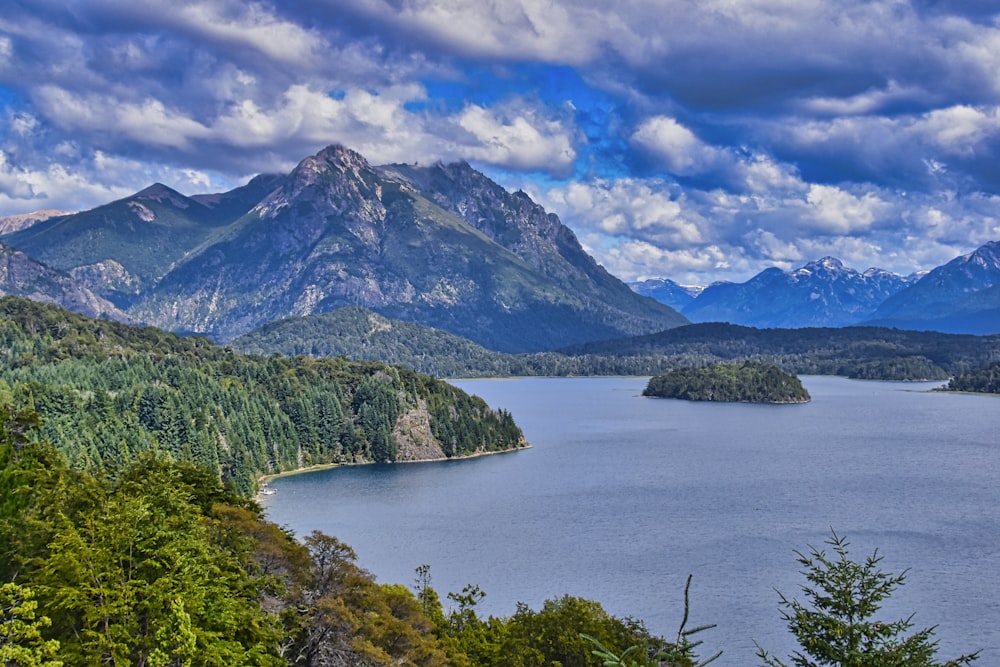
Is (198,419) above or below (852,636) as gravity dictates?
above

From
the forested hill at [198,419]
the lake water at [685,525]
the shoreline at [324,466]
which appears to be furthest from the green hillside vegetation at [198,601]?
the shoreline at [324,466]

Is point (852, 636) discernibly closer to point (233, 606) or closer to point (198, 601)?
point (198, 601)

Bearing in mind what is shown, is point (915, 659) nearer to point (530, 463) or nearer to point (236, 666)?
point (236, 666)

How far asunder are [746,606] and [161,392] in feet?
399

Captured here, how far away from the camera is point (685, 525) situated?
113250 mm

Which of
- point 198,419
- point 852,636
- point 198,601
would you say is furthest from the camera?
point 198,419

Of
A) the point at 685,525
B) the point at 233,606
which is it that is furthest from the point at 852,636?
the point at 685,525

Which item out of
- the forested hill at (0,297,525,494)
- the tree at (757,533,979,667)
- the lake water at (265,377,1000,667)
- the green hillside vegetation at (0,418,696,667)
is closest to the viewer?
the tree at (757,533,979,667)

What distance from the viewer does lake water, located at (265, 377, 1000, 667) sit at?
7925cm

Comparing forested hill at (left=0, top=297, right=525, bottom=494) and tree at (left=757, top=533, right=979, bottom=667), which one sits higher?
forested hill at (left=0, top=297, right=525, bottom=494)

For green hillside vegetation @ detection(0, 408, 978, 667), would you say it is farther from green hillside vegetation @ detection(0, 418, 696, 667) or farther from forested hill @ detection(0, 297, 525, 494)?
forested hill @ detection(0, 297, 525, 494)

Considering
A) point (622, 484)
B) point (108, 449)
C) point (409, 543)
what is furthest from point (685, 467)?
point (108, 449)

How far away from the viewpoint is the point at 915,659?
26562 millimetres

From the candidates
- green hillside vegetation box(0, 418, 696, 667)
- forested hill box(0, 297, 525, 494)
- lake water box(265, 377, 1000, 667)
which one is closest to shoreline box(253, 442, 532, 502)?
forested hill box(0, 297, 525, 494)
